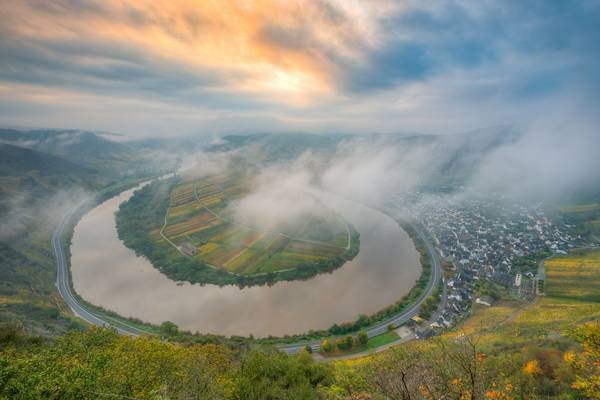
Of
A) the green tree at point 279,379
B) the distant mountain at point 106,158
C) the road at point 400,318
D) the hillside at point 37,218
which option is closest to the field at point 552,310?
the road at point 400,318

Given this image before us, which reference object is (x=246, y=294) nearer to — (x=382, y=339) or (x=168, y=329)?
(x=168, y=329)

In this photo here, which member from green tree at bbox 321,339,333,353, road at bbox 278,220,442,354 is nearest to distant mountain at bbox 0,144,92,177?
road at bbox 278,220,442,354

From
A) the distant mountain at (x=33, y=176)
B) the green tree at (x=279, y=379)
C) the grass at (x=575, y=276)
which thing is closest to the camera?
the green tree at (x=279, y=379)

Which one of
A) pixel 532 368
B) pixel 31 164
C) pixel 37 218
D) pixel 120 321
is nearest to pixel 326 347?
pixel 532 368

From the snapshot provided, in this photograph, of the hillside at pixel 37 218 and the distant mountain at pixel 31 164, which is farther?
the distant mountain at pixel 31 164

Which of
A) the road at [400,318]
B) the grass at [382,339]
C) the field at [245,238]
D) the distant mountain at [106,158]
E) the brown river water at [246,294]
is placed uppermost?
the distant mountain at [106,158]

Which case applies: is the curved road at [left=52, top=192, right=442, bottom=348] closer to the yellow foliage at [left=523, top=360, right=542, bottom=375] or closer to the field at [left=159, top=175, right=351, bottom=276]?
the field at [left=159, top=175, right=351, bottom=276]

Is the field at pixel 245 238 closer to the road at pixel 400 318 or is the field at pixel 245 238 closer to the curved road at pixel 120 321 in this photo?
the curved road at pixel 120 321
